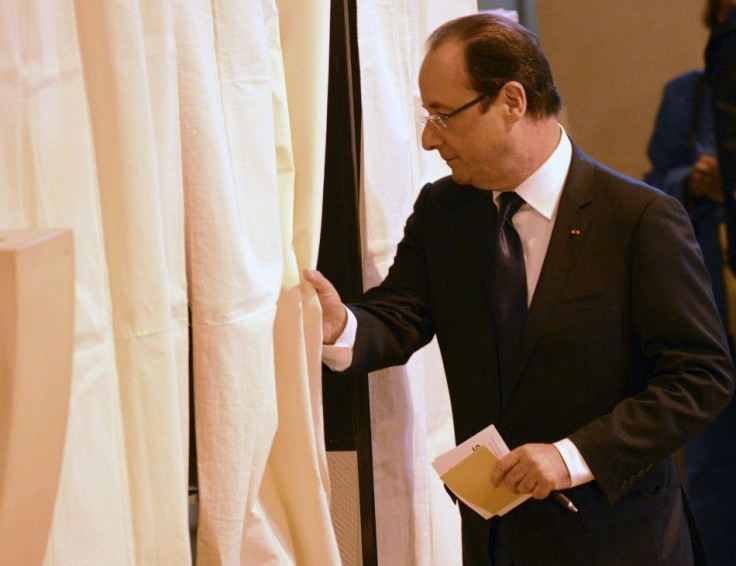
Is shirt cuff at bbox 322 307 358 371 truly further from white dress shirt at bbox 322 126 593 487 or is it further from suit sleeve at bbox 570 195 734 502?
suit sleeve at bbox 570 195 734 502

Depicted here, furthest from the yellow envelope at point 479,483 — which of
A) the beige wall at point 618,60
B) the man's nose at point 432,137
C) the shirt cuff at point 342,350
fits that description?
the beige wall at point 618,60

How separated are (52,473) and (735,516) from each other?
9.30 ft

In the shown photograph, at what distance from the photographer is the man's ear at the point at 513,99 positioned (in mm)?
1678

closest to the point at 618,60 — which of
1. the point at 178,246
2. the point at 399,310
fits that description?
the point at 399,310

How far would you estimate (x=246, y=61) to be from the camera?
1351 mm

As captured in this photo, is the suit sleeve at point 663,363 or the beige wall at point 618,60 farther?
the beige wall at point 618,60

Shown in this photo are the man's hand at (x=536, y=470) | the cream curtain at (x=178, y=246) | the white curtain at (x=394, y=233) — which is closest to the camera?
the cream curtain at (x=178, y=246)

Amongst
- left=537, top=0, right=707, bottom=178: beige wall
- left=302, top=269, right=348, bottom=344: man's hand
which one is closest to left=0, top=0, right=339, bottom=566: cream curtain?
left=302, top=269, right=348, bottom=344: man's hand

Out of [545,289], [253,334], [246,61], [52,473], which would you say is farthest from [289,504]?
[52,473]

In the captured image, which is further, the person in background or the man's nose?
the person in background

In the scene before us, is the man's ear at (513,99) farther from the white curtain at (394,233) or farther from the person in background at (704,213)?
the person in background at (704,213)

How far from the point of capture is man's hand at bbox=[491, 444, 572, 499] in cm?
155

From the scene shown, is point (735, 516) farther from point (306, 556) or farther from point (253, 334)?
point (253, 334)

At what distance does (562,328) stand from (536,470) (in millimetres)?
244
